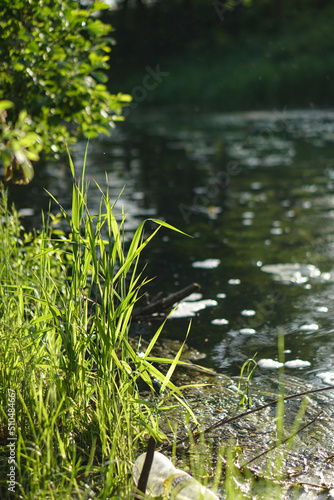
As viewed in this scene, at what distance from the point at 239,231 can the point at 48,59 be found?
4097 millimetres

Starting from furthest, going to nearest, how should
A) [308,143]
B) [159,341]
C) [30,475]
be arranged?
1. [308,143]
2. [159,341]
3. [30,475]

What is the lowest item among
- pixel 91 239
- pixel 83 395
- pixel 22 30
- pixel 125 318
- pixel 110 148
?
pixel 110 148

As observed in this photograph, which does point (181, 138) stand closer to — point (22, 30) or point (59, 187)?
point (59, 187)

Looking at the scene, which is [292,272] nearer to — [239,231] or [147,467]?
[239,231]

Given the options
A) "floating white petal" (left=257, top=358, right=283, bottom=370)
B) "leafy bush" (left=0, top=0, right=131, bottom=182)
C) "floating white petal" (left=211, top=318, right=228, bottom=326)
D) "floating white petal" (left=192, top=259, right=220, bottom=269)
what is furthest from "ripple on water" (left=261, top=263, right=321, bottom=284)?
"leafy bush" (left=0, top=0, right=131, bottom=182)

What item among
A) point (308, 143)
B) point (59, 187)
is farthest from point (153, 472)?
point (308, 143)

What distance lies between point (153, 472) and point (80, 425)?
1.24 ft

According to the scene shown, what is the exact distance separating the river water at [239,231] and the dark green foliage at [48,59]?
0.50m

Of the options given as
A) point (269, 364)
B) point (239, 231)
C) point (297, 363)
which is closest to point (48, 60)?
point (269, 364)

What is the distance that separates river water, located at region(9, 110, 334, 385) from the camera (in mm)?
4328

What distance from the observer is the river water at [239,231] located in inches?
170

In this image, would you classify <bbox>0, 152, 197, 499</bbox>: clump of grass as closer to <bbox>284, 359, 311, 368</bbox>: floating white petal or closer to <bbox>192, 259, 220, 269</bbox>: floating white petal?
<bbox>284, 359, 311, 368</bbox>: floating white petal

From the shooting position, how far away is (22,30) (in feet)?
12.0

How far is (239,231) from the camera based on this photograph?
24.5 feet
